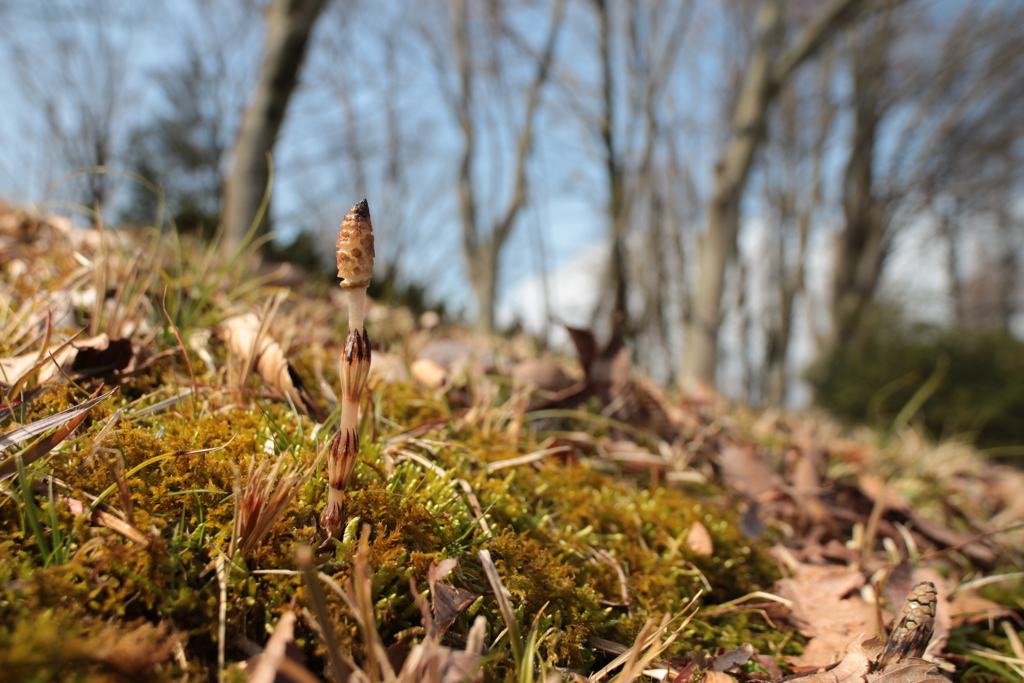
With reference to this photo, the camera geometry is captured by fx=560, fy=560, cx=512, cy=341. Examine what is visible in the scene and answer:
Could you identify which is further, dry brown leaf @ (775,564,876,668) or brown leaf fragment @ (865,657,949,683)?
dry brown leaf @ (775,564,876,668)

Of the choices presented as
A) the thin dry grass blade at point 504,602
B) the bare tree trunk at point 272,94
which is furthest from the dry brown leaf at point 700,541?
the bare tree trunk at point 272,94

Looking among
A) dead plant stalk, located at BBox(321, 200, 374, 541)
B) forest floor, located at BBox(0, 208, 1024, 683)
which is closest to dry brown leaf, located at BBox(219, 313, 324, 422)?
forest floor, located at BBox(0, 208, 1024, 683)

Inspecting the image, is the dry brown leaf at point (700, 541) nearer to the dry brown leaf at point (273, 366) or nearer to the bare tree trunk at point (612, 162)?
the dry brown leaf at point (273, 366)

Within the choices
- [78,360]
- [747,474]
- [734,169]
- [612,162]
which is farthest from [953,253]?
[78,360]

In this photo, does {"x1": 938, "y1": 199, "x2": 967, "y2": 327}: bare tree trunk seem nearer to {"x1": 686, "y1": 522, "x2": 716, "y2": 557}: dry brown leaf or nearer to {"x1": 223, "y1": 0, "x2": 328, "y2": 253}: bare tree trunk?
{"x1": 223, "y1": 0, "x2": 328, "y2": 253}: bare tree trunk

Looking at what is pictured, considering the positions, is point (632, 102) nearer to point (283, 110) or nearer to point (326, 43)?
point (283, 110)

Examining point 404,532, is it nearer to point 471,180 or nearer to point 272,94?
point 272,94
